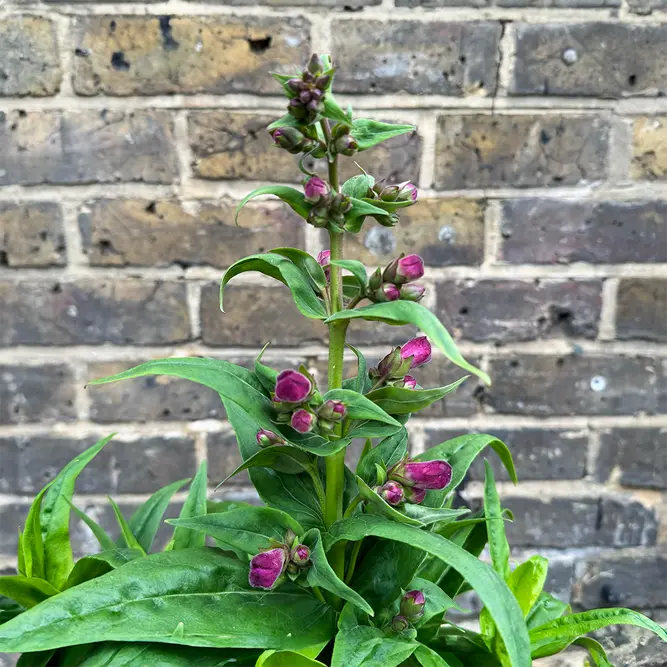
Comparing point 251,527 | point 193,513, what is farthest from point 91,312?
point 251,527

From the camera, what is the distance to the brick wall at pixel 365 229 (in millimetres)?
673

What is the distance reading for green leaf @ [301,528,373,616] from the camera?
291 millimetres

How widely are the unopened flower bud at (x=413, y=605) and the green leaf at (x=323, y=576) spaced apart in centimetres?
3

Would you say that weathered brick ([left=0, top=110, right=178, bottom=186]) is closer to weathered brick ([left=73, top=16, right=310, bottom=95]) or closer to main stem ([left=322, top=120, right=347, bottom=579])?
weathered brick ([left=73, top=16, right=310, bottom=95])

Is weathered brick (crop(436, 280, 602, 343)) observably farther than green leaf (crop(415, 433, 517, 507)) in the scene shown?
Yes

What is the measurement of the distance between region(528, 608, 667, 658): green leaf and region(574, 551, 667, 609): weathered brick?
0.48m

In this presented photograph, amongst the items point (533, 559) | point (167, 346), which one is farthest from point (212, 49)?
point (533, 559)

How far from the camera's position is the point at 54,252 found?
2.33 feet

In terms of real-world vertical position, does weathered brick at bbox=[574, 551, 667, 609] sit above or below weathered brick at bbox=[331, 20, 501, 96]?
below

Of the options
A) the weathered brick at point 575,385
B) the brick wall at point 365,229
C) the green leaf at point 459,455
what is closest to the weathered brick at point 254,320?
the brick wall at point 365,229

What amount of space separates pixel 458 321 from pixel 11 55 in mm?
600

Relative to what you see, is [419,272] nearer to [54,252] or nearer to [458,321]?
[458,321]

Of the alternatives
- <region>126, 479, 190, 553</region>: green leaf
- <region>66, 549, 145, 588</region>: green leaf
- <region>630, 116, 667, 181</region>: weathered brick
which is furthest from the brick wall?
<region>66, 549, 145, 588</region>: green leaf

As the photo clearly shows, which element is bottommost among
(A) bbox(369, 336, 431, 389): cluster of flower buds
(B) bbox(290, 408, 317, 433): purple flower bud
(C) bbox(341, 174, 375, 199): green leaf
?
(B) bbox(290, 408, 317, 433): purple flower bud
